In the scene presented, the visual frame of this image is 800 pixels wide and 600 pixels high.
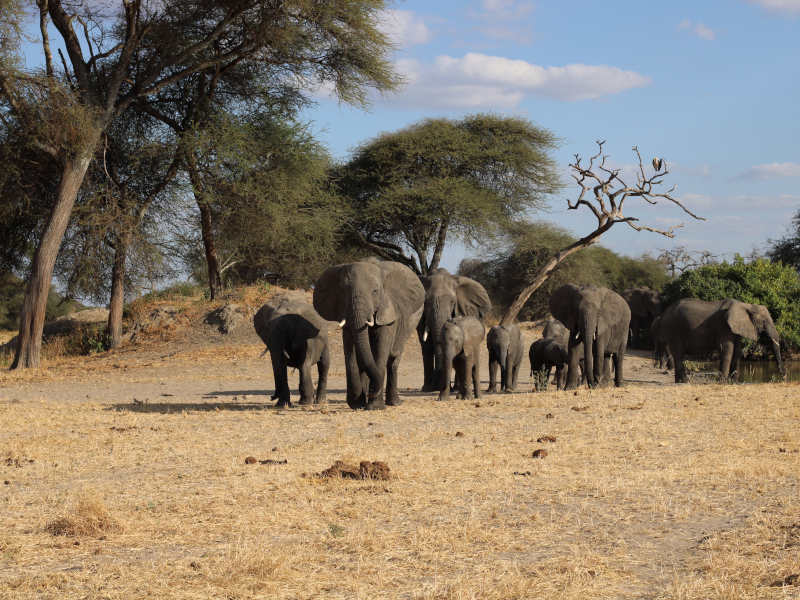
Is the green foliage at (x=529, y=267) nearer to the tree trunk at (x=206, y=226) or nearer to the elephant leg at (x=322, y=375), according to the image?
the tree trunk at (x=206, y=226)

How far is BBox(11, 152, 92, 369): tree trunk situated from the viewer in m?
22.4

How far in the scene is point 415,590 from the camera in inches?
191

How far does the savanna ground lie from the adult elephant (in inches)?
148

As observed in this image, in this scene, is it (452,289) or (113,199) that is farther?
(113,199)

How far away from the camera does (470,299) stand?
17.4m

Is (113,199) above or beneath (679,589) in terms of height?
above

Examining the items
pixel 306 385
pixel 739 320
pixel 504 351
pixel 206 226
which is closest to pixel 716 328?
pixel 739 320

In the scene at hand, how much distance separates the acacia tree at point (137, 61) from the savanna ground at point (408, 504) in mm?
10872

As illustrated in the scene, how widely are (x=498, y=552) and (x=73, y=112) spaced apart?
61.9 ft

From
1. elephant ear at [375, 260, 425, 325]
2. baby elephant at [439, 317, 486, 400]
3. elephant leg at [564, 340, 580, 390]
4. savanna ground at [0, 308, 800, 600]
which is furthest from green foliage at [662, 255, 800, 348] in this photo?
elephant ear at [375, 260, 425, 325]

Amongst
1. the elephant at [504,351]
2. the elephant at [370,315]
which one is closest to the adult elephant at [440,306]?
the elephant at [504,351]

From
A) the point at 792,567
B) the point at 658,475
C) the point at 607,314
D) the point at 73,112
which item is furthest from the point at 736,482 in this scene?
the point at 73,112

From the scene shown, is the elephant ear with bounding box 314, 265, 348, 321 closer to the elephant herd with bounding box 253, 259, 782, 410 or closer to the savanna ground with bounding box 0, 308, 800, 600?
the elephant herd with bounding box 253, 259, 782, 410

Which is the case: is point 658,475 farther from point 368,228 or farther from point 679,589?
point 368,228
